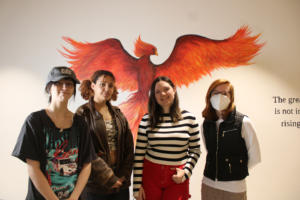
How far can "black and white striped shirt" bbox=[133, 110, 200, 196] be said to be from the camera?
1.41 metres

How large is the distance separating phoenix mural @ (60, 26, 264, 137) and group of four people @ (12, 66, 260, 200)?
0.79 metres

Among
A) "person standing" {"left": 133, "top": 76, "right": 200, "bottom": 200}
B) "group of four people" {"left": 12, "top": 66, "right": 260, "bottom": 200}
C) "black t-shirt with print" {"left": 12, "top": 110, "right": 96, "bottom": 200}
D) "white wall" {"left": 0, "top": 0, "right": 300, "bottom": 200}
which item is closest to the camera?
"black t-shirt with print" {"left": 12, "top": 110, "right": 96, "bottom": 200}

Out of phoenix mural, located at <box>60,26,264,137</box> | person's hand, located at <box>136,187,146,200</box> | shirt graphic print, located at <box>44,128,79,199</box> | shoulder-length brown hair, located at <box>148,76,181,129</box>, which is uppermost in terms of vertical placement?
phoenix mural, located at <box>60,26,264,137</box>

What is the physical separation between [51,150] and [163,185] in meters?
0.77

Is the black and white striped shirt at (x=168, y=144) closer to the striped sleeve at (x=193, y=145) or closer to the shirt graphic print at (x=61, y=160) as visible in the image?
the striped sleeve at (x=193, y=145)

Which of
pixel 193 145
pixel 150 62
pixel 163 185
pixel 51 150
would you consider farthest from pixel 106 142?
pixel 150 62

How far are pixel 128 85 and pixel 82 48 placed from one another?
78 cm

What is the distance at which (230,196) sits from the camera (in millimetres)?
1434

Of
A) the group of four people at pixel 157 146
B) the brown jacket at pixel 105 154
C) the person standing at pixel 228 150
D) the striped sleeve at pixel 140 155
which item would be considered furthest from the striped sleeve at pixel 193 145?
the brown jacket at pixel 105 154

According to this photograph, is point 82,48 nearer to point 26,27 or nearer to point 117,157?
point 26,27

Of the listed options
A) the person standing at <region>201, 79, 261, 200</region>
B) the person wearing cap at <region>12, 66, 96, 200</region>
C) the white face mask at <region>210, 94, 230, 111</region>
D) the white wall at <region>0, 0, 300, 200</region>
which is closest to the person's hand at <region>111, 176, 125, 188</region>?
the person wearing cap at <region>12, 66, 96, 200</region>

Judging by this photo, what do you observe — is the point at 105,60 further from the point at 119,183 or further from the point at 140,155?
the point at 119,183

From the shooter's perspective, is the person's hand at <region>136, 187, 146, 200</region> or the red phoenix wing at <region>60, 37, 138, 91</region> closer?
the person's hand at <region>136, 187, 146, 200</region>

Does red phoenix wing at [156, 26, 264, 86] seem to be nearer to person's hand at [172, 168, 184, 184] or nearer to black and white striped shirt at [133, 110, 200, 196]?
black and white striped shirt at [133, 110, 200, 196]
